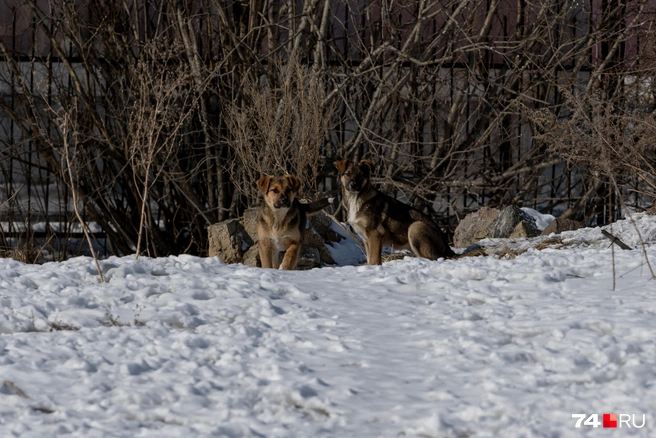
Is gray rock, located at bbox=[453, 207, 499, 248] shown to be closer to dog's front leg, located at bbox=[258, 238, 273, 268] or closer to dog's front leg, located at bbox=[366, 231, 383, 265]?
dog's front leg, located at bbox=[366, 231, 383, 265]

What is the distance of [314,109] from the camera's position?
11.7 metres

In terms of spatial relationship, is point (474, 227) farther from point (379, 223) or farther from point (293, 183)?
point (293, 183)

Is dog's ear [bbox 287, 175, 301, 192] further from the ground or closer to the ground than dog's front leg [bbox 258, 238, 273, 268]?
further from the ground

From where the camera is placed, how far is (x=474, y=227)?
12039mm

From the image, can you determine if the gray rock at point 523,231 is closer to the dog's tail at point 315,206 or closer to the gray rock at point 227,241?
the dog's tail at point 315,206

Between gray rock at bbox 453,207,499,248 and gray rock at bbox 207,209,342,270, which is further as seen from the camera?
gray rock at bbox 453,207,499,248

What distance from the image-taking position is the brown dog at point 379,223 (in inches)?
369

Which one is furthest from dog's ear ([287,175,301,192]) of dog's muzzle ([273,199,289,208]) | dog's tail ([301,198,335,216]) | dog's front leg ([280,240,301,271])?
dog's tail ([301,198,335,216])

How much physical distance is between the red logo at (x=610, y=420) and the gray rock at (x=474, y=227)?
7.69 meters

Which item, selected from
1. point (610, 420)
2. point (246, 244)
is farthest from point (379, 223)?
point (610, 420)

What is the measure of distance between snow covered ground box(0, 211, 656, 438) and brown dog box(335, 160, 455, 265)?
8.12 ft

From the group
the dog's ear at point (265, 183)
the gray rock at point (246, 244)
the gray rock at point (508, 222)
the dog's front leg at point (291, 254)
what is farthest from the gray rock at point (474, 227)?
the dog's ear at point (265, 183)

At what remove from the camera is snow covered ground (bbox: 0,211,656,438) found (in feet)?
13.3

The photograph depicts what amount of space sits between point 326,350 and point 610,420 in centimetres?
158
